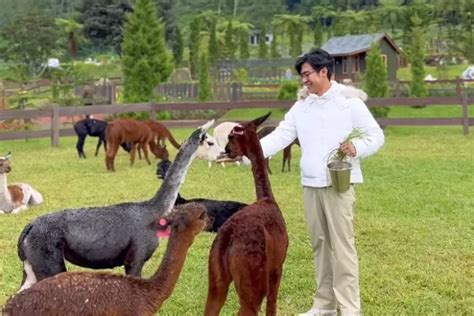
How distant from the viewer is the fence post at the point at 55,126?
16.9 m

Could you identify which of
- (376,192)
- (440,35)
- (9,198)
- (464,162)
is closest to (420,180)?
(376,192)

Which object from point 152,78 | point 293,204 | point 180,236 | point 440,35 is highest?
point 440,35

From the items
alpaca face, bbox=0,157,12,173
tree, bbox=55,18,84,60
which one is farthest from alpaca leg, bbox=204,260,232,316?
tree, bbox=55,18,84,60

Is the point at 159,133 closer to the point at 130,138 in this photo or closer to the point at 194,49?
the point at 130,138

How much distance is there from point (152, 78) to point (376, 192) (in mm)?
15564

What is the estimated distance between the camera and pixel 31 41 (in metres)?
50.7

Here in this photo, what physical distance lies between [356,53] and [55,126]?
24.9m

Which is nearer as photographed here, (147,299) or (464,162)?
(147,299)

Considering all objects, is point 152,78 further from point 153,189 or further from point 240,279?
point 240,279

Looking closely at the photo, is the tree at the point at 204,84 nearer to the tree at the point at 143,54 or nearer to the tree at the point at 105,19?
the tree at the point at 143,54

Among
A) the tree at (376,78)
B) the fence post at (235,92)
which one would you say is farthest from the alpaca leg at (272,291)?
the fence post at (235,92)

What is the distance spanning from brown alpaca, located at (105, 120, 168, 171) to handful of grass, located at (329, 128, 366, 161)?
8.26m

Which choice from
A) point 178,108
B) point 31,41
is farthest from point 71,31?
point 178,108

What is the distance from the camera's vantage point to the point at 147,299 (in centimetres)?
359
